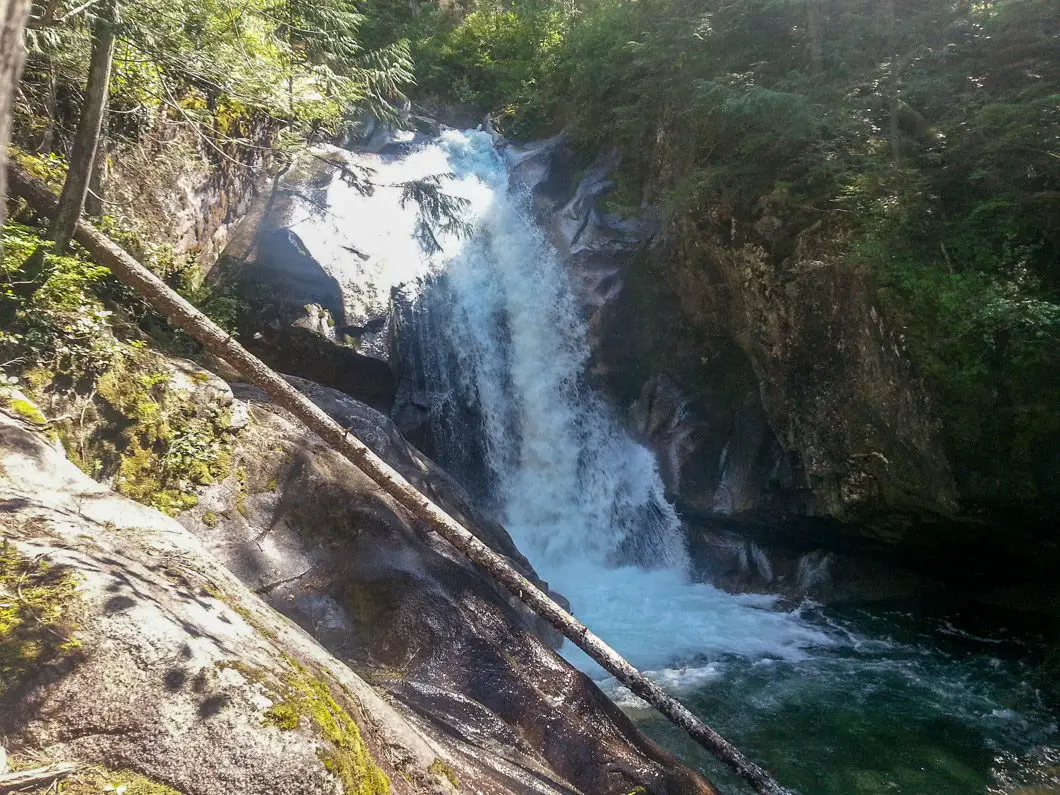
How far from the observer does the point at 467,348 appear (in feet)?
45.5

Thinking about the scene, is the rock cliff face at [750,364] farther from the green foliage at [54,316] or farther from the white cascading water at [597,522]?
the green foliage at [54,316]

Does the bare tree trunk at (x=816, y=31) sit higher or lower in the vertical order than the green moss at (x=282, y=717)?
higher

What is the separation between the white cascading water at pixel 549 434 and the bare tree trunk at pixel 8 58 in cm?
1014

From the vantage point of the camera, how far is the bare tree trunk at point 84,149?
577 cm

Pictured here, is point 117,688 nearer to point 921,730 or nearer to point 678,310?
point 921,730

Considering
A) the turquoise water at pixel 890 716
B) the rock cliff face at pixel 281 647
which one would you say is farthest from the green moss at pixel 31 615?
the turquoise water at pixel 890 716

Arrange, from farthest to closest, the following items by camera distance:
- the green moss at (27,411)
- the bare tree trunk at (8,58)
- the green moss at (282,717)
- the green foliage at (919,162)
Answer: the green foliage at (919,162) → the green moss at (27,411) → the green moss at (282,717) → the bare tree trunk at (8,58)

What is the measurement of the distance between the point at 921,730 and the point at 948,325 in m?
4.62

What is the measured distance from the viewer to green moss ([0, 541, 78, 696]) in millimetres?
2260

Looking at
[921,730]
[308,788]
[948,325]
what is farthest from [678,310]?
[308,788]

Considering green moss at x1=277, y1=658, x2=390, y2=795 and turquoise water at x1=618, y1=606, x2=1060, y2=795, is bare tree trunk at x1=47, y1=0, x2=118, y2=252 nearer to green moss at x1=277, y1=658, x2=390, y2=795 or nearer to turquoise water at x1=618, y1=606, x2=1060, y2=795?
green moss at x1=277, y1=658, x2=390, y2=795

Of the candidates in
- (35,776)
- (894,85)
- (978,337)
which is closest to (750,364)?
(978,337)

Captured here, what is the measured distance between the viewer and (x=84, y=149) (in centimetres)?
582

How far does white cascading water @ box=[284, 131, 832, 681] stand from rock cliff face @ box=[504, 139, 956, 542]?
65 centimetres
